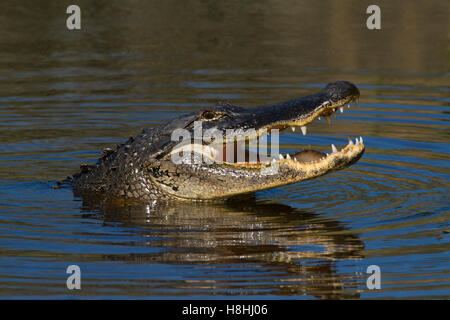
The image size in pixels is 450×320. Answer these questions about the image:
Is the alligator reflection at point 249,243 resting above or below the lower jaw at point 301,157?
below

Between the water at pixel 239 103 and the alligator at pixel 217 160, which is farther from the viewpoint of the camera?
the alligator at pixel 217 160

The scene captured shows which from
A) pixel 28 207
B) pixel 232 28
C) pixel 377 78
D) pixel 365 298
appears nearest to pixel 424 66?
pixel 377 78

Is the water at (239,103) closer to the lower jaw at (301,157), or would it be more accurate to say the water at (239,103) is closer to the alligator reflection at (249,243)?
the alligator reflection at (249,243)

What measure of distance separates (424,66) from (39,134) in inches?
271

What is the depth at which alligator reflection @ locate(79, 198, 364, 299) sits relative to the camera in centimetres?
581

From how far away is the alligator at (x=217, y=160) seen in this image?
705 cm

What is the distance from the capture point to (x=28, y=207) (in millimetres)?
7719

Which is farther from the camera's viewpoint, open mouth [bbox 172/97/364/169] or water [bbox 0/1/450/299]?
open mouth [bbox 172/97/364/169]

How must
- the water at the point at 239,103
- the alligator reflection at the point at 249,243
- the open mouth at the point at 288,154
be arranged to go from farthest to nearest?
the open mouth at the point at 288,154, the water at the point at 239,103, the alligator reflection at the point at 249,243

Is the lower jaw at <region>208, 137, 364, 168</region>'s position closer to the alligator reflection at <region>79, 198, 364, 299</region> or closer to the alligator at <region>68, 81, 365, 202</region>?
the alligator at <region>68, 81, 365, 202</region>

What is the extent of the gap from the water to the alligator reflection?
2 centimetres

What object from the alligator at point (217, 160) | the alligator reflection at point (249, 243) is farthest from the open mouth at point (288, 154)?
the alligator reflection at point (249, 243)

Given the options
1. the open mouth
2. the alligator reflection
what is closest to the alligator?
the open mouth

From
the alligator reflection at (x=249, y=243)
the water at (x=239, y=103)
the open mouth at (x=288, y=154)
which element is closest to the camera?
the alligator reflection at (x=249, y=243)
